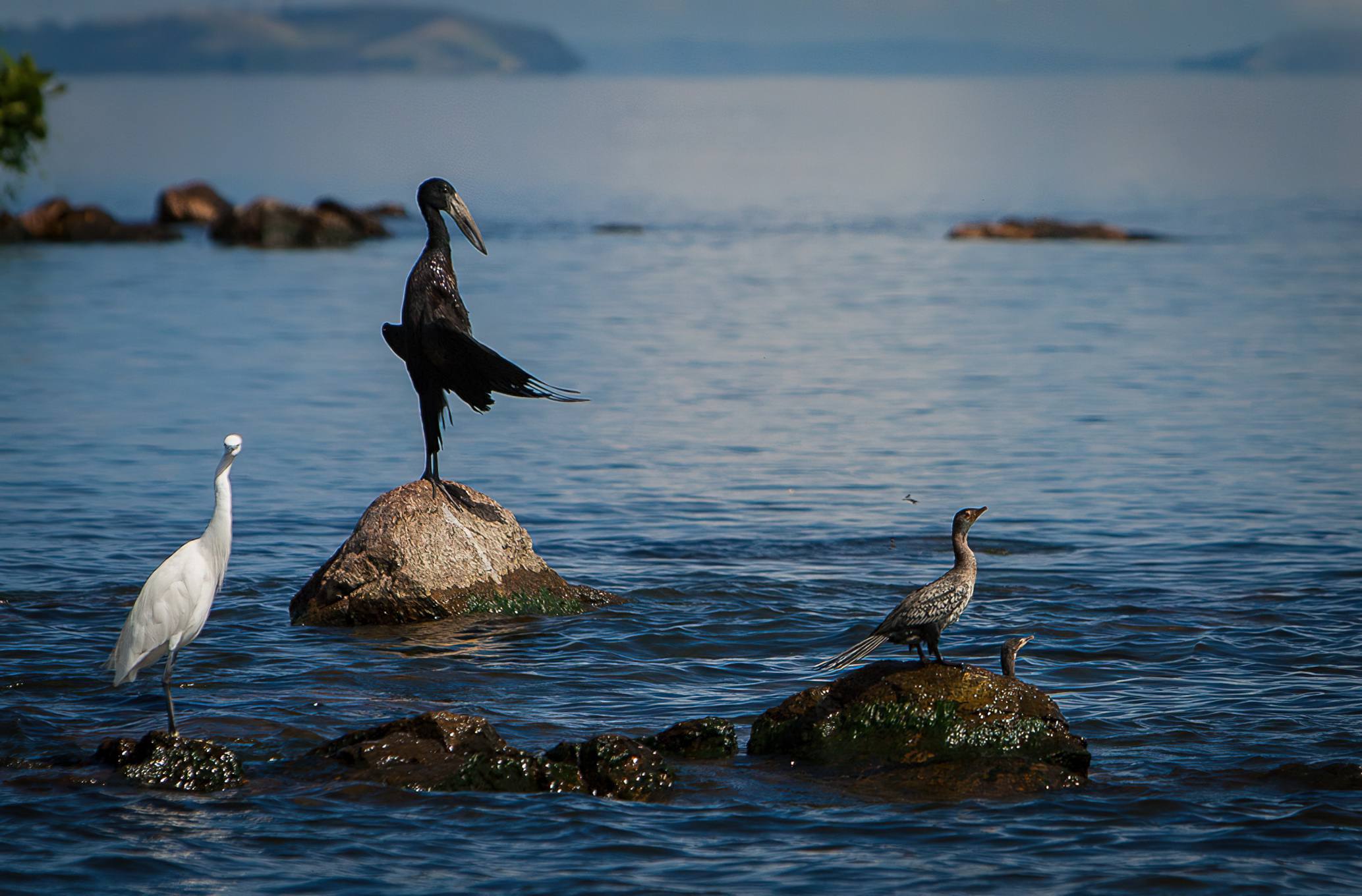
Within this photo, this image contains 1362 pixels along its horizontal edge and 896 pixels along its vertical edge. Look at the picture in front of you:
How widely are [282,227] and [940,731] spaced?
43.7 m

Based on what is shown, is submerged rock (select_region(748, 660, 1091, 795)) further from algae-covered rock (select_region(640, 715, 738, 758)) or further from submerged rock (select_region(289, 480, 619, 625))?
submerged rock (select_region(289, 480, 619, 625))

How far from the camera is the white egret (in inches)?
355

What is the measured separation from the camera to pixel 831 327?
31500 millimetres

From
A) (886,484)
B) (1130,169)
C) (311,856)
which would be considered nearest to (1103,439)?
(886,484)

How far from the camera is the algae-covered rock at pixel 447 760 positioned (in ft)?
26.8

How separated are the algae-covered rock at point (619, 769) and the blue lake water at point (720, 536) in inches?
4.6

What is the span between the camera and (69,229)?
49.0 meters

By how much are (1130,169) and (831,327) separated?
7279 cm

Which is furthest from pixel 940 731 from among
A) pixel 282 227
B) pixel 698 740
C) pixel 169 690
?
pixel 282 227

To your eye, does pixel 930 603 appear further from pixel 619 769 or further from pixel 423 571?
pixel 423 571

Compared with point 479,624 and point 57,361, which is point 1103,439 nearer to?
point 479,624

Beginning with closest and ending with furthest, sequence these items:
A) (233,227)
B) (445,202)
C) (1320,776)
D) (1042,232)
Answer: (1320,776)
(445,202)
(233,227)
(1042,232)

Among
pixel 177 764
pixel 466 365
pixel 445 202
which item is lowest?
pixel 177 764

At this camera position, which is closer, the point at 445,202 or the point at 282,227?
the point at 445,202
